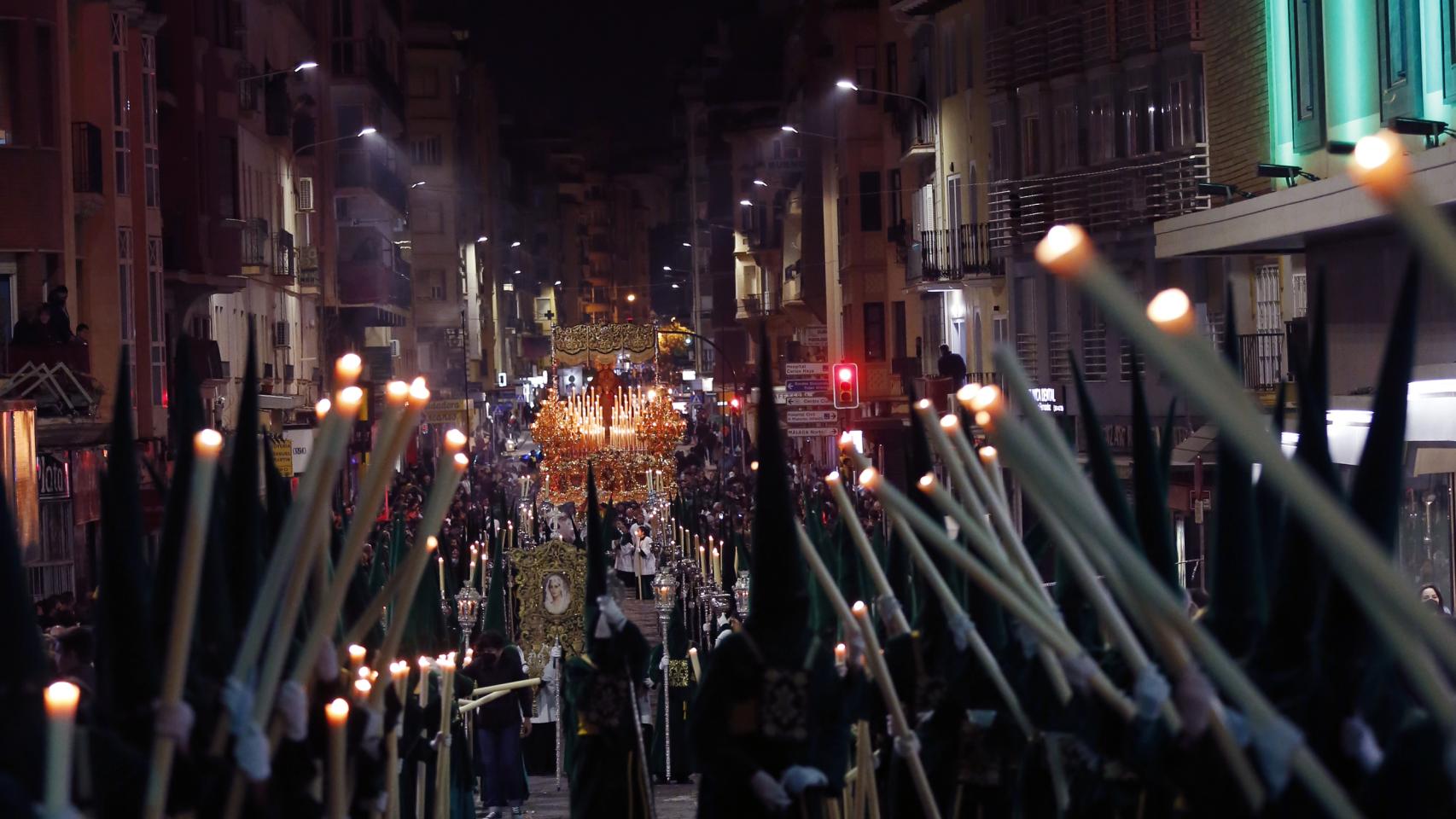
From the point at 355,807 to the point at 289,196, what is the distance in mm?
42890

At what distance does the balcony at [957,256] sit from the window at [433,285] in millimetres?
44751

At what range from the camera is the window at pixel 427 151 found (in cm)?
Answer: 8600

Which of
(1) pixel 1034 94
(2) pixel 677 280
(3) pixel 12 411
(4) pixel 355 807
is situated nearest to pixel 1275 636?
(4) pixel 355 807

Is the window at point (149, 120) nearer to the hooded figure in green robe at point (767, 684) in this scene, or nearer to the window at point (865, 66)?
the hooded figure in green robe at point (767, 684)

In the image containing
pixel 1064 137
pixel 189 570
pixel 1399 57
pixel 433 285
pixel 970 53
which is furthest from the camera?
pixel 433 285

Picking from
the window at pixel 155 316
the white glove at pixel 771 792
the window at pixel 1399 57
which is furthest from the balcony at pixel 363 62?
the white glove at pixel 771 792

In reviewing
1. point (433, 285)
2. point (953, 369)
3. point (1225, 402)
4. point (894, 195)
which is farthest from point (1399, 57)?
point (433, 285)

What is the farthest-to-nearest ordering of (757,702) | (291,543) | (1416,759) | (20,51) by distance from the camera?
(20,51) → (757,702) → (291,543) → (1416,759)

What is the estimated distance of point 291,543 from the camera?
6.02 metres

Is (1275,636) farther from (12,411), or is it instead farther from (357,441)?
(357,441)

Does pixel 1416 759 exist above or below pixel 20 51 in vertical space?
below

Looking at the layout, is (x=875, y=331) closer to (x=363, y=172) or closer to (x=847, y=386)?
(x=847, y=386)

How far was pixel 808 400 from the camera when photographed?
119 feet

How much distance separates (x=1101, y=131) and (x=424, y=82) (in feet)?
195
